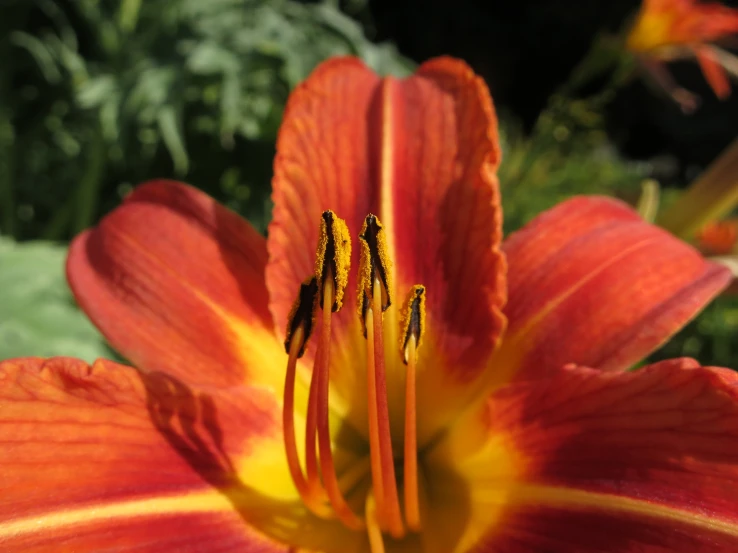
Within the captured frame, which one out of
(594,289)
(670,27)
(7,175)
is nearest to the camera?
(594,289)

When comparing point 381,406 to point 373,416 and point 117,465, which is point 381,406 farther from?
point 117,465

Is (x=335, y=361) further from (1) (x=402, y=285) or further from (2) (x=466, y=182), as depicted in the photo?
(2) (x=466, y=182)

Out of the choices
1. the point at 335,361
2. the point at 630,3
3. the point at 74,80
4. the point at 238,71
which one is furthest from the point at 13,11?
the point at 630,3

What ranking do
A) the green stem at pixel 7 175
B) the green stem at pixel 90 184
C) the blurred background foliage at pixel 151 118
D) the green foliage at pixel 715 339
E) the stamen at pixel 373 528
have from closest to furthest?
the stamen at pixel 373 528
the blurred background foliage at pixel 151 118
the green stem at pixel 90 184
the green stem at pixel 7 175
the green foliage at pixel 715 339

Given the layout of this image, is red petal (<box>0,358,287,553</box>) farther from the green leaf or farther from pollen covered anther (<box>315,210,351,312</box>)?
the green leaf

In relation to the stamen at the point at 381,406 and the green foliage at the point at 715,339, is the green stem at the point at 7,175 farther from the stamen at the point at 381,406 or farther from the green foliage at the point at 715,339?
the green foliage at the point at 715,339

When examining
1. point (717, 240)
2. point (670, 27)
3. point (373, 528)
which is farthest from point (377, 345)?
point (670, 27)

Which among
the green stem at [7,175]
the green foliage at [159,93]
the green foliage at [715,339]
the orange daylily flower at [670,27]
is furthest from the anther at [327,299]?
the green foliage at [715,339]
